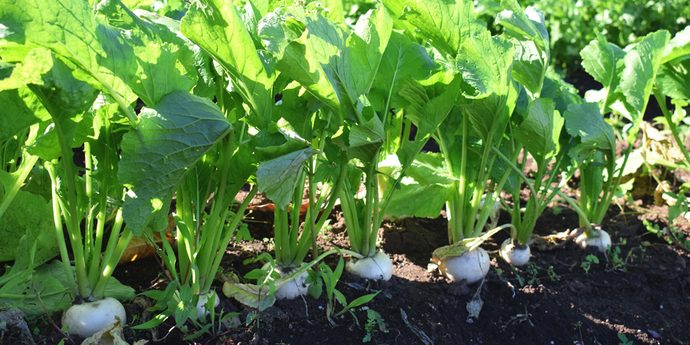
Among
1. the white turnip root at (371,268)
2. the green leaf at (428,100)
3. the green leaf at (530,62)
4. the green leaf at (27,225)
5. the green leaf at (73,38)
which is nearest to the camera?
the green leaf at (73,38)

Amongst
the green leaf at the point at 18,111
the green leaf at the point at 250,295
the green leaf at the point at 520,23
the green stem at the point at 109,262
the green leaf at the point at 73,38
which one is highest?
the green leaf at the point at 73,38

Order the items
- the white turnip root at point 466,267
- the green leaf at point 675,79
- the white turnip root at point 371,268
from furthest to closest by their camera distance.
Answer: the green leaf at point 675,79 → the white turnip root at point 466,267 → the white turnip root at point 371,268

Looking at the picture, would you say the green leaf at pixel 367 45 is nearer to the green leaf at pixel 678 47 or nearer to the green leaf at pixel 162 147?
the green leaf at pixel 162 147

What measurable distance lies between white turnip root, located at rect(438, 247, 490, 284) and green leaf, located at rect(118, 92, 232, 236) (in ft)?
3.38

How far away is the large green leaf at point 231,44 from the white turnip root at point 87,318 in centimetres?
63

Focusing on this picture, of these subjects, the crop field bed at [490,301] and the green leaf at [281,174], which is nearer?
the green leaf at [281,174]

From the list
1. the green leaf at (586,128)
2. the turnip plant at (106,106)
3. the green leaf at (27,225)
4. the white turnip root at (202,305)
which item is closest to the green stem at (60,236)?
the turnip plant at (106,106)

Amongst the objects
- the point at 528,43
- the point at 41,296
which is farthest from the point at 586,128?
the point at 41,296

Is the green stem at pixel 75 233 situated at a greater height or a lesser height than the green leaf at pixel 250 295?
greater

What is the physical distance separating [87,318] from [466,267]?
1.23 m

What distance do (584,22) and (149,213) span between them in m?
5.33

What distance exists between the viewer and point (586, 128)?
1.77 metres

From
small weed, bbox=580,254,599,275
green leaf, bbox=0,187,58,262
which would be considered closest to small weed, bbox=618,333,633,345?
small weed, bbox=580,254,599,275

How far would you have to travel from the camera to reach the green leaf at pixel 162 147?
0.99 meters
